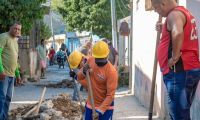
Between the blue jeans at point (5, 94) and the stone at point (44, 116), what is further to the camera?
the stone at point (44, 116)

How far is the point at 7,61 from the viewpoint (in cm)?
757

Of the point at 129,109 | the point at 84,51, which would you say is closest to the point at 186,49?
the point at 129,109

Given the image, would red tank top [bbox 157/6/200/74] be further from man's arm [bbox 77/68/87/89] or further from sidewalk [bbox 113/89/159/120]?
sidewalk [bbox 113/89/159/120]

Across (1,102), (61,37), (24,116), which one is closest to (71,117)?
(24,116)

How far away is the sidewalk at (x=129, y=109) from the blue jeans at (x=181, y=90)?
457 centimetres

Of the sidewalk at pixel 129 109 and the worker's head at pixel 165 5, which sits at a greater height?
the worker's head at pixel 165 5

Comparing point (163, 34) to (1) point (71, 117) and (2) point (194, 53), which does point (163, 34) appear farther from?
(1) point (71, 117)

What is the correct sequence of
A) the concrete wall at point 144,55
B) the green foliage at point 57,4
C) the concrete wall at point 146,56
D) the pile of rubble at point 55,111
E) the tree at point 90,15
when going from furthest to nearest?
the green foliage at point 57,4
the tree at point 90,15
the concrete wall at point 144,55
the pile of rubble at point 55,111
the concrete wall at point 146,56

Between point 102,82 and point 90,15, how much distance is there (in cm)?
2820

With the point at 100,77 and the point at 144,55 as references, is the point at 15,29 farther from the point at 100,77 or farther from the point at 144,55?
the point at 144,55

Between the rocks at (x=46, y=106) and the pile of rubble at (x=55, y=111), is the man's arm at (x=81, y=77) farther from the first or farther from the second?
the rocks at (x=46, y=106)

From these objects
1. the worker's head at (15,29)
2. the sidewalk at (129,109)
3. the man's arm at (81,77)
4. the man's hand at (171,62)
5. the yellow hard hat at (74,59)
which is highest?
the worker's head at (15,29)

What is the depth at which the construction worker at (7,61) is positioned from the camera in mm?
7410

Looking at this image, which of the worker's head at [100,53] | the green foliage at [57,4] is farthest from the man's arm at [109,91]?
the green foliage at [57,4]
